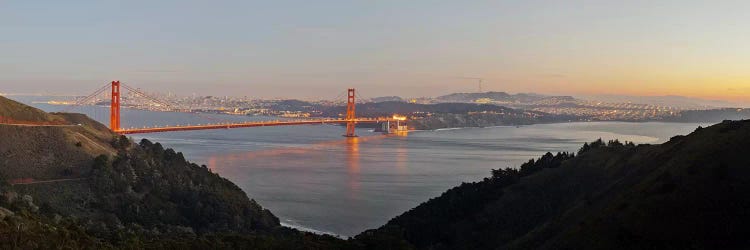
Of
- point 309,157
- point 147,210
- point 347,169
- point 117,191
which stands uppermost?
point 117,191

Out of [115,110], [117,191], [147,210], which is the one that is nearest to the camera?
[147,210]

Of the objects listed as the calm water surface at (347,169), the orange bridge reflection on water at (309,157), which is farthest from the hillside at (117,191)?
the orange bridge reflection on water at (309,157)

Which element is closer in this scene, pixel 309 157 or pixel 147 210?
pixel 147 210

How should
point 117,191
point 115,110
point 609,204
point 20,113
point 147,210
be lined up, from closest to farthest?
point 609,204 → point 147,210 → point 117,191 → point 20,113 → point 115,110

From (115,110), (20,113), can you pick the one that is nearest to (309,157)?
(115,110)

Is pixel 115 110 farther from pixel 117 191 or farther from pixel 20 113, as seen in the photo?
pixel 117 191

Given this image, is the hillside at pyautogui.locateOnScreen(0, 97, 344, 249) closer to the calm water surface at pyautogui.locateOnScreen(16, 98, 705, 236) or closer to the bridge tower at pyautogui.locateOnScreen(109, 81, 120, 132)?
the calm water surface at pyautogui.locateOnScreen(16, 98, 705, 236)

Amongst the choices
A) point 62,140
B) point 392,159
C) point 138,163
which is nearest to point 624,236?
point 138,163

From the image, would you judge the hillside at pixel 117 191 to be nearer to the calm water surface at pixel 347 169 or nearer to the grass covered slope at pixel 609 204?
the calm water surface at pixel 347 169

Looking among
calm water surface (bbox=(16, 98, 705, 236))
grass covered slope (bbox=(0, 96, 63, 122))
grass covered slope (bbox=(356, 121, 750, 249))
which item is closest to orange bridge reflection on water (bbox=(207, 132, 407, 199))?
calm water surface (bbox=(16, 98, 705, 236))
